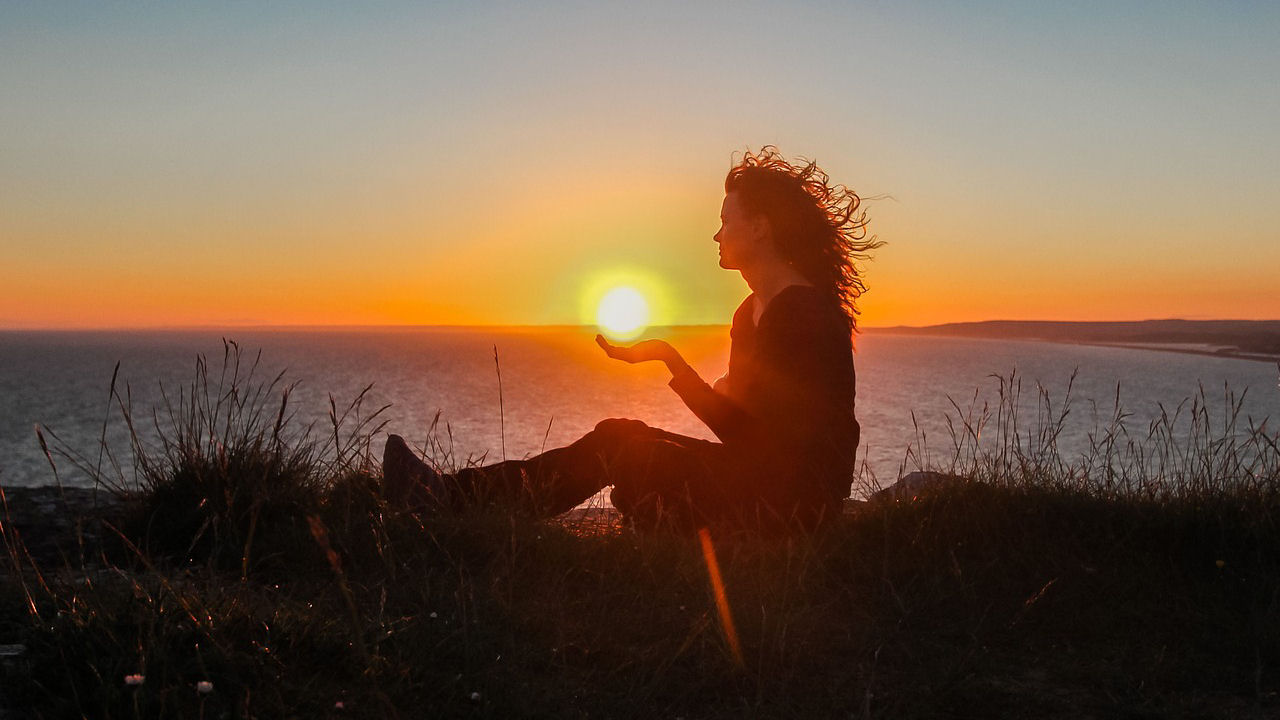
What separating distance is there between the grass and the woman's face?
4.66 feet

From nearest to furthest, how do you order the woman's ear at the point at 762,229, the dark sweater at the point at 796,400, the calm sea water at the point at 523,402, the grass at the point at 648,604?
the grass at the point at 648,604 → the dark sweater at the point at 796,400 → the woman's ear at the point at 762,229 → the calm sea water at the point at 523,402

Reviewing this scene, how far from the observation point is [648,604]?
3506 millimetres

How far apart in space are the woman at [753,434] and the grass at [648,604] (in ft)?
0.61

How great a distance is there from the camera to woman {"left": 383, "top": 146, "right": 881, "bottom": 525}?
4180 mm

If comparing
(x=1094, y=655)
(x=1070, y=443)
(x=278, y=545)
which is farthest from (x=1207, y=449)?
(x=1070, y=443)

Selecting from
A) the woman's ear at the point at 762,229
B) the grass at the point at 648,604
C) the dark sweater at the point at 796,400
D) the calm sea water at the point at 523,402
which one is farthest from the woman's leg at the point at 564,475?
the calm sea water at the point at 523,402

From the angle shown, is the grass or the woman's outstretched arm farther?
the woman's outstretched arm

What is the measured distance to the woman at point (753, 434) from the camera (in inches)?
165

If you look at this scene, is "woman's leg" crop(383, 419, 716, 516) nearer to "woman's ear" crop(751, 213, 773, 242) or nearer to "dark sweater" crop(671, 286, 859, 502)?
"dark sweater" crop(671, 286, 859, 502)

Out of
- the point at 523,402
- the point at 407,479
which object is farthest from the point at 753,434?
the point at 523,402

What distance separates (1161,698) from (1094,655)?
14.4 inches

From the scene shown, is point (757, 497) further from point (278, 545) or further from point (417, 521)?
point (278, 545)

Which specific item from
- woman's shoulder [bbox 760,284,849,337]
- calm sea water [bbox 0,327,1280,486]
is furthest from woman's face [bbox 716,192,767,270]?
calm sea water [bbox 0,327,1280,486]

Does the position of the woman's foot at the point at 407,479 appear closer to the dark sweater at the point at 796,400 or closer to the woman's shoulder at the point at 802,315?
the dark sweater at the point at 796,400
